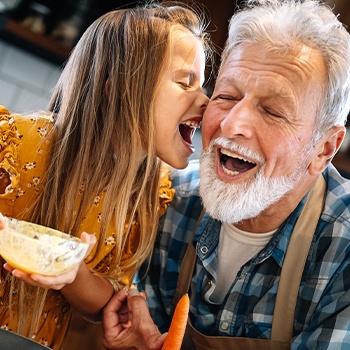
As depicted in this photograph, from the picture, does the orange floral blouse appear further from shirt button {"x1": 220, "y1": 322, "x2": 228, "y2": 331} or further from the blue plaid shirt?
shirt button {"x1": 220, "y1": 322, "x2": 228, "y2": 331}

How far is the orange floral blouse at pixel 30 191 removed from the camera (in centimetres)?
154

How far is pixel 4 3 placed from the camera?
3742mm

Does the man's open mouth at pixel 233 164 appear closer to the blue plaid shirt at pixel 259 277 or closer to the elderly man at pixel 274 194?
the elderly man at pixel 274 194

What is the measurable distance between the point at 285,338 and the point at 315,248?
0.70 feet

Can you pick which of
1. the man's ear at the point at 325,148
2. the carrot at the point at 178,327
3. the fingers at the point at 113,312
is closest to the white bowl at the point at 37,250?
the carrot at the point at 178,327

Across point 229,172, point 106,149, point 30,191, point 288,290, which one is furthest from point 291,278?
point 30,191

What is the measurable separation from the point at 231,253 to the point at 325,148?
338 millimetres

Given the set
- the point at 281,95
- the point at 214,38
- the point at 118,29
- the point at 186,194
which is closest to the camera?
the point at 281,95

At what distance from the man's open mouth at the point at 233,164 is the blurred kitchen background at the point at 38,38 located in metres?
2.04

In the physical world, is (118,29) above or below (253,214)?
above

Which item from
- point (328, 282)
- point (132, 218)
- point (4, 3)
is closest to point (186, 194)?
point (132, 218)

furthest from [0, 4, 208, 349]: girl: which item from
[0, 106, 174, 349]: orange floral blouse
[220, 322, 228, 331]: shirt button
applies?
[220, 322, 228, 331]: shirt button

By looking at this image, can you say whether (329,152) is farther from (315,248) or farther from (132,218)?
(132,218)

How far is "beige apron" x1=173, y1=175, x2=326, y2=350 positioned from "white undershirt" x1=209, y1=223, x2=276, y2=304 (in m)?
0.09
